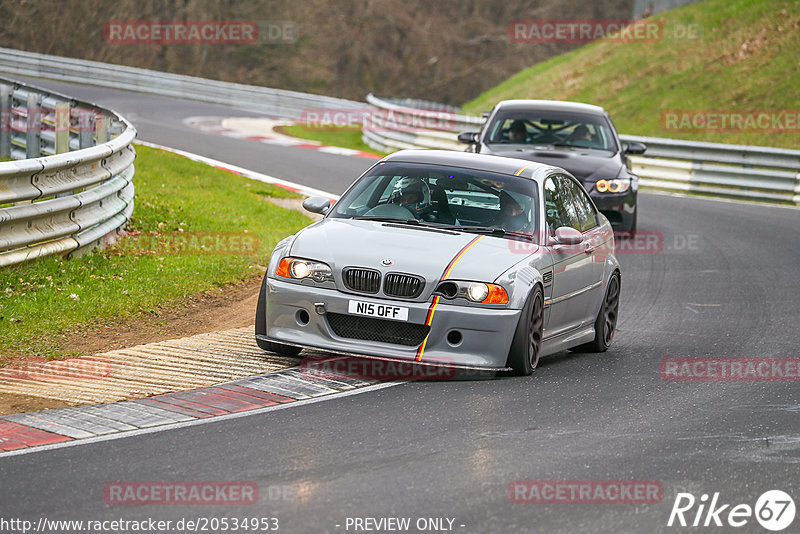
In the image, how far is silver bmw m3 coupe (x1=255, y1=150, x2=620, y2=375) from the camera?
8.16 m

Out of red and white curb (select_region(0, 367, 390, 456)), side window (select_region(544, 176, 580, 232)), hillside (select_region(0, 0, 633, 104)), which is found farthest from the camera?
hillside (select_region(0, 0, 633, 104))

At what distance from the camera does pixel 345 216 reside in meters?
9.30

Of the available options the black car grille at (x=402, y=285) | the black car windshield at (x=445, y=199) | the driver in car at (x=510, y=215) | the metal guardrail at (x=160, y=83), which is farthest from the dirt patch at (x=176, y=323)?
the metal guardrail at (x=160, y=83)

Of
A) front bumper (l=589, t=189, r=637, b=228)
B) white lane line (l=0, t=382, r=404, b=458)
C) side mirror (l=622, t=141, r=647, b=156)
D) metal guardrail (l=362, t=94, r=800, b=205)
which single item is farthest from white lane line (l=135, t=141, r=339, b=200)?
white lane line (l=0, t=382, r=404, b=458)

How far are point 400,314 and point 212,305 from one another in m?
3.65

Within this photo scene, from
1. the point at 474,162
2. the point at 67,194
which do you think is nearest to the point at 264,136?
the point at 67,194

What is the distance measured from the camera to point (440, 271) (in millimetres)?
8211

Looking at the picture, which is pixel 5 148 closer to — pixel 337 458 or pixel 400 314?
pixel 400 314

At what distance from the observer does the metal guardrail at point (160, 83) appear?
132 feet

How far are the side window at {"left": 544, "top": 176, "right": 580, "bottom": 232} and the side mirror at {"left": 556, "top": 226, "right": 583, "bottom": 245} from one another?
21cm

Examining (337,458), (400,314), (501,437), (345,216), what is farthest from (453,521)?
(345,216)

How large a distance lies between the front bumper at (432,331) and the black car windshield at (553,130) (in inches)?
352

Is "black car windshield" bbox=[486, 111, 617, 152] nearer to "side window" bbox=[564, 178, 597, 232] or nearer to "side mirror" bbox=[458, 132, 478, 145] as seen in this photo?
"side mirror" bbox=[458, 132, 478, 145]

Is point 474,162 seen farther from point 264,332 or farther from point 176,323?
point 176,323
